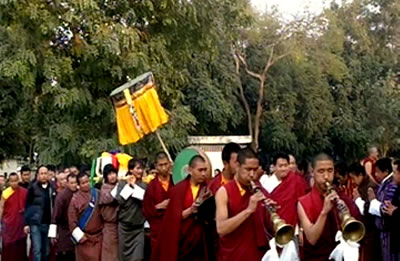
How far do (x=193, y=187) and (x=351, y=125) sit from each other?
23671mm

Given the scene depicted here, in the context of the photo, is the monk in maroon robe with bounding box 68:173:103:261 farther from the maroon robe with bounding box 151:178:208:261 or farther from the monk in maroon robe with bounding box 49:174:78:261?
the maroon robe with bounding box 151:178:208:261

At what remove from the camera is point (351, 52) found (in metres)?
32.8

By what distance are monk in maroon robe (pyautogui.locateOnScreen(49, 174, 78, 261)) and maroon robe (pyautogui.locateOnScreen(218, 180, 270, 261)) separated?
16.7 ft

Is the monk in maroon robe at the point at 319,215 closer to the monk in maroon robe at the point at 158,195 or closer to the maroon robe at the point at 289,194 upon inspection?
the maroon robe at the point at 289,194

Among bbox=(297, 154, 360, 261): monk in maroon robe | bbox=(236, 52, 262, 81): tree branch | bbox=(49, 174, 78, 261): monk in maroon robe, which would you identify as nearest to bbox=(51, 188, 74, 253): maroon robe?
bbox=(49, 174, 78, 261): monk in maroon robe

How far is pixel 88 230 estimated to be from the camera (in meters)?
10.4

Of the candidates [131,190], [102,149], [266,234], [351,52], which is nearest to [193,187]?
[266,234]

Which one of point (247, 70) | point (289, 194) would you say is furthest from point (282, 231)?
point (247, 70)

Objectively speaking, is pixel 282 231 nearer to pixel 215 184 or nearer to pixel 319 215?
pixel 319 215

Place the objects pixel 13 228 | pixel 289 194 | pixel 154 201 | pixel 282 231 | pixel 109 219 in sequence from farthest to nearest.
Result: pixel 13 228 < pixel 109 219 < pixel 154 201 < pixel 289 194 < pixel 282 231

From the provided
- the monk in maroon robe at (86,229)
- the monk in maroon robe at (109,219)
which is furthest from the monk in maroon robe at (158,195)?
the monk in maroon robe at (86,229)

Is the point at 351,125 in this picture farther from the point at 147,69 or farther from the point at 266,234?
the point at 266,234

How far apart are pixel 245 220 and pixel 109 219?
4.55 m

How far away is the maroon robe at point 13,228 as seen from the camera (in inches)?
492
